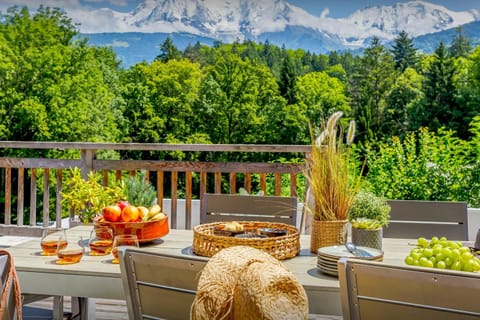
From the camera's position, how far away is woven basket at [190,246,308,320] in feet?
2.90

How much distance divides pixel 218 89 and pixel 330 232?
24101 mm

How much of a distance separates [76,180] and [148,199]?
0.33m

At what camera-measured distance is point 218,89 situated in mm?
25656

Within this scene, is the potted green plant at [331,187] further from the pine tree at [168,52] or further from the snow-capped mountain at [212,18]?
the snow-capped mountain at [212,18]

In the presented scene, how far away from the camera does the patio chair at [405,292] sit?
105cm

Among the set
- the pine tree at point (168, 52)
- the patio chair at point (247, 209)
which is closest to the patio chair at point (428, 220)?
the patio chair at point (247, 209)

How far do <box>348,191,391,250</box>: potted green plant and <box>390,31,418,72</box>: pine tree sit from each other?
2959cm

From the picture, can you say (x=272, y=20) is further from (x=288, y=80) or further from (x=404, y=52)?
(x=404, y=52)

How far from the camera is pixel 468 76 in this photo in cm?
2698

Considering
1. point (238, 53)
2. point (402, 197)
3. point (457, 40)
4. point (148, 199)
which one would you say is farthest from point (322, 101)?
point (148, 199)

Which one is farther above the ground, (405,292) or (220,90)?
(220,90)

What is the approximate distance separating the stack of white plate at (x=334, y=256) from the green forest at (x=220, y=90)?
667 inches

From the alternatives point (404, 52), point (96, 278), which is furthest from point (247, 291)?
point (404, 52)

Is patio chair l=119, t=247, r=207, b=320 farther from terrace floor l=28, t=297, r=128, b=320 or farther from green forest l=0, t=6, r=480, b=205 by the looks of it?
green forest l=0, t=6, r=480, b=205
